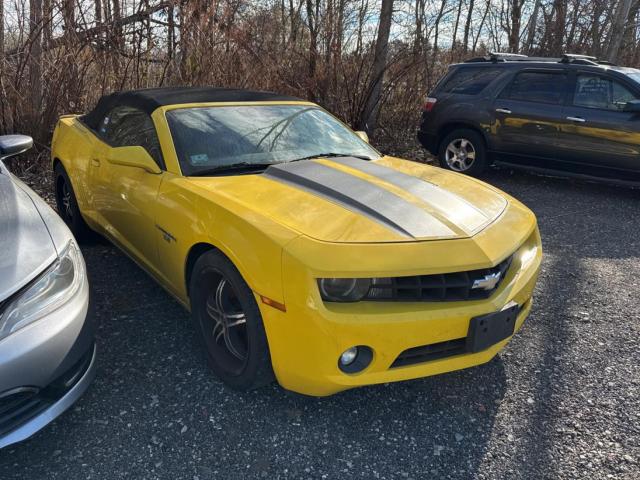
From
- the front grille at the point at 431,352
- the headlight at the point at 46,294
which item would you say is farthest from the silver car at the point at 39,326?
the front grille at the point at 431,352

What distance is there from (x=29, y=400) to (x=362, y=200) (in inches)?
66.2

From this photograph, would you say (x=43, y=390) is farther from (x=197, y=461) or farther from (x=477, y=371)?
(x=477, y=371)

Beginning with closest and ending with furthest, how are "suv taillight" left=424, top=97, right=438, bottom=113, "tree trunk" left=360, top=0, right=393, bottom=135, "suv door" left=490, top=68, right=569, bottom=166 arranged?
"suv door" left=490, top=68, right=569, bottom=166 < "suv taillight" left=424, top=97, right=438, bottom=113 < "tree trunk" left=360, top=0, right=393, bottom=135

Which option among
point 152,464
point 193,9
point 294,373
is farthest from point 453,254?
point 193,9

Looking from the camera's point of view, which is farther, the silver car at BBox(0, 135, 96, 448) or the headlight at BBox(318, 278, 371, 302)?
the headlight at BBox(318, 278, 371, 302)

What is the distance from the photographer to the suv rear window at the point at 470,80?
7035mm

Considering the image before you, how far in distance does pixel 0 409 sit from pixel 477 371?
2247 millimetres

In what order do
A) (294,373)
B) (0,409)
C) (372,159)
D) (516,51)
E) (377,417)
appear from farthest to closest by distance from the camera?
(516,51) → (372,159) → (377,417) → (294,373) → (0,409)

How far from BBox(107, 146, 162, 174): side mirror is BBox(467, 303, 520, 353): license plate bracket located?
196cm

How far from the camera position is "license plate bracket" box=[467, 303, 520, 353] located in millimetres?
2139

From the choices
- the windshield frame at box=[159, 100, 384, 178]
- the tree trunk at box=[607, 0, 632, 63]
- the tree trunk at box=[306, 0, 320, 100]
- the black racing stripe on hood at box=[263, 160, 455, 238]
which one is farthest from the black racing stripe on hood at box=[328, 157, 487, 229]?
the tree trunk at box=[607, 0, 632, 63]

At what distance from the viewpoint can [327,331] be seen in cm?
196

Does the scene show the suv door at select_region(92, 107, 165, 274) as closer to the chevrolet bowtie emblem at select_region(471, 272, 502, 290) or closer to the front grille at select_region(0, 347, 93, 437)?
the front grille at select_region(0, 347, 93, 437)

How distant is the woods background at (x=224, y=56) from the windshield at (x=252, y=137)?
4.22 m
